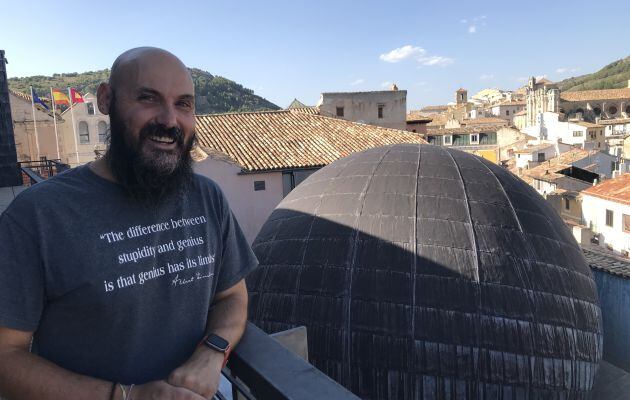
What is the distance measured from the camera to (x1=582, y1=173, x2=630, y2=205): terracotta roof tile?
26.1 m

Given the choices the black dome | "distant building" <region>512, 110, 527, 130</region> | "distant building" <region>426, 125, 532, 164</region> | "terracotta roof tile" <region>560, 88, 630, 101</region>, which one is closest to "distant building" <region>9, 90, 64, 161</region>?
the black dome

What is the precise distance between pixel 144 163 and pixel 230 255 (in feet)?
1.95

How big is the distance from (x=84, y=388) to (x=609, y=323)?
14.2m

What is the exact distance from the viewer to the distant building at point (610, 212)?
84.9 feet

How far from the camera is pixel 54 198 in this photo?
178 centimetres

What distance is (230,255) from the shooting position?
227 centimetres

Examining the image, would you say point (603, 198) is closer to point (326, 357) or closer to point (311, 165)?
point (311, 165)

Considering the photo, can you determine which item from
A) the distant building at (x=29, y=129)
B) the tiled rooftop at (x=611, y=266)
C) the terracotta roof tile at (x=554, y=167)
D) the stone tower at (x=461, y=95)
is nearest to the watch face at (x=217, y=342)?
the tiled rooftop at (x=611, y=266)

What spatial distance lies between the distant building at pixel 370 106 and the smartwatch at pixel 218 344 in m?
27.2

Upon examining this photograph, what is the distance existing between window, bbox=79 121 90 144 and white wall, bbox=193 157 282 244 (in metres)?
16.5

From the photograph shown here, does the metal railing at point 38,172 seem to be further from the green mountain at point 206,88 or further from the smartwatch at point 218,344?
the green mountain at point 206,88

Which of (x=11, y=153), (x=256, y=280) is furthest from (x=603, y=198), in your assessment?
(x=11, y=153)

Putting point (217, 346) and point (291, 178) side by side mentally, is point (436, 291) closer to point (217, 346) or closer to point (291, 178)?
point (217, 346)

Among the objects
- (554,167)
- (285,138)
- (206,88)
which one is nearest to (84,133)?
(285,138)
